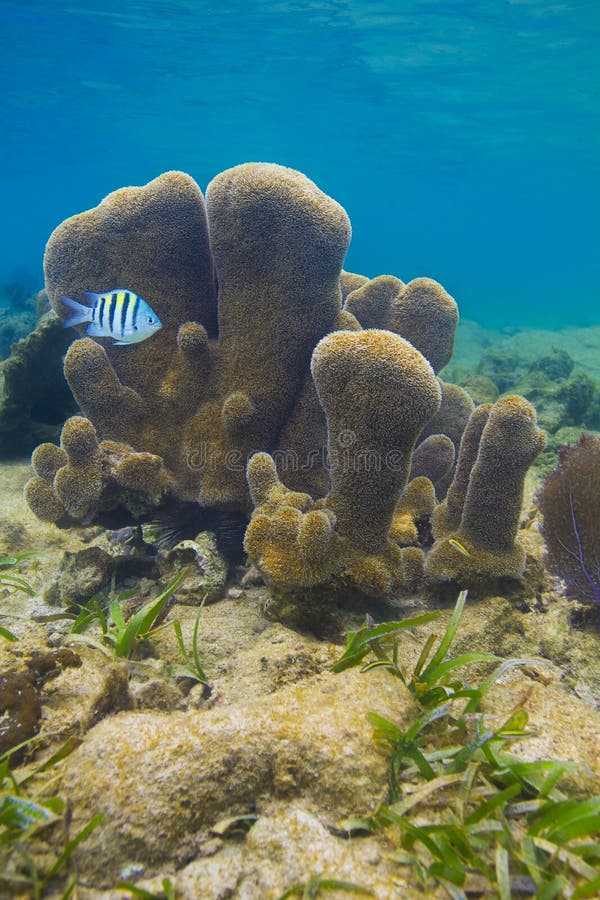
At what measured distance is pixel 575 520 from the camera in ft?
10.1

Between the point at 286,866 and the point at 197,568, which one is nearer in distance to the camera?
the point at 286,866

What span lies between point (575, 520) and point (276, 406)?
7.04 feet

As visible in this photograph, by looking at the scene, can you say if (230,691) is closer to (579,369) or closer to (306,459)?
(306,459)

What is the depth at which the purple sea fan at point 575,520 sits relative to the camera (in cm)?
297

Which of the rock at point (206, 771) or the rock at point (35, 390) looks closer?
the rock at point (206, 771)

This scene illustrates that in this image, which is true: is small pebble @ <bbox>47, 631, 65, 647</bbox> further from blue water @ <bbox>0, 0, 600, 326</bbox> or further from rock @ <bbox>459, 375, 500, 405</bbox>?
blue water @ <bbox>0, 0, 600, 326</bbox>

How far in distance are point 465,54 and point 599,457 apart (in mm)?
28846

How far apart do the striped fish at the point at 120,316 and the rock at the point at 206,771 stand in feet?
7.24

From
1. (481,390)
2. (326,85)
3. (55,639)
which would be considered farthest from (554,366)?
(326,85)

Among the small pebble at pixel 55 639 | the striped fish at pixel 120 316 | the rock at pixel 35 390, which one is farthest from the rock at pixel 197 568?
the rock at pixel 35 390

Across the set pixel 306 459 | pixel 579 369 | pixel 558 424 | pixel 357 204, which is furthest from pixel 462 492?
pixel 357 204

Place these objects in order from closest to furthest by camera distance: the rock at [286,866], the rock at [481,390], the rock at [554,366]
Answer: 1. the rock at [286,866]
2. the rock at [481,390]
3. the rock at [554,366]

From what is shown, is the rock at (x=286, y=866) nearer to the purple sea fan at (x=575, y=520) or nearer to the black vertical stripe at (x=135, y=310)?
the purple sea fan at (x=575, y=520)

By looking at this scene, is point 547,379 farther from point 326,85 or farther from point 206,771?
point 326,85
